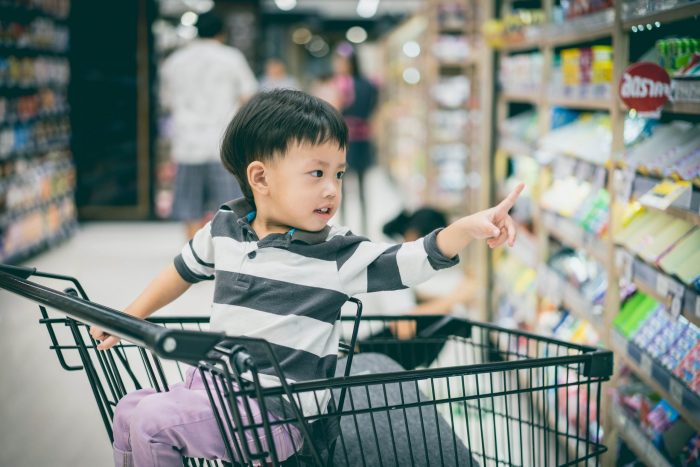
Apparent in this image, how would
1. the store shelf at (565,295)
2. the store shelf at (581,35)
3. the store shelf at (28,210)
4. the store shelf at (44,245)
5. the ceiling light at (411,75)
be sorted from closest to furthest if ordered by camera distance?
the store shelf at (581,35)
the store shelf at (565,295)
the store shelf at (28,210)
the store shelf at (44,245)
the ceiling light at (411,75)

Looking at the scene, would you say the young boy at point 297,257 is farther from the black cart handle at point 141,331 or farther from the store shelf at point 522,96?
the store shelf at point 522,96

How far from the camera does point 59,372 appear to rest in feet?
12.2

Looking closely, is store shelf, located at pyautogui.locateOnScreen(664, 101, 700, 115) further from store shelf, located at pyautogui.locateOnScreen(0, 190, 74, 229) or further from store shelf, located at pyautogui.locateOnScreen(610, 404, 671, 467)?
store shelf, located at pyautogui.locateOnScreen(0, 190, 74, 229)

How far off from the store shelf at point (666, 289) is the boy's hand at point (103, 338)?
135 cm

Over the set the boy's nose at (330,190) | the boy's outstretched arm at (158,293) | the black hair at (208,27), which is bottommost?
the boy's outstretched arm at (158,293)

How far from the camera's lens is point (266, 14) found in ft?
59.9

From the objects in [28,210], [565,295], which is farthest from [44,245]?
[565,295]

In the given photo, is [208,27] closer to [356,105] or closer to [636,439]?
[356,105]

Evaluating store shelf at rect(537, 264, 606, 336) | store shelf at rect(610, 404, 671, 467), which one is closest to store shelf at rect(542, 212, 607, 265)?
store shelf at rect(537, 264, 606, 336)

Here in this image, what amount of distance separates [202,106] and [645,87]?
4.08 m

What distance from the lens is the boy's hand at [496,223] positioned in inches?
57.5

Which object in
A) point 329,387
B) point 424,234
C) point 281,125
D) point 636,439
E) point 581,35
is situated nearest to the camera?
point 329,387

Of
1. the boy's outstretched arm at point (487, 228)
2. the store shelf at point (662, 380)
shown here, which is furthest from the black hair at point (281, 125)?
the store shelf at point (662, 380)

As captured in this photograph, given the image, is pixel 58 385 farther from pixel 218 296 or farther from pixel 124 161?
pixel 124 161
